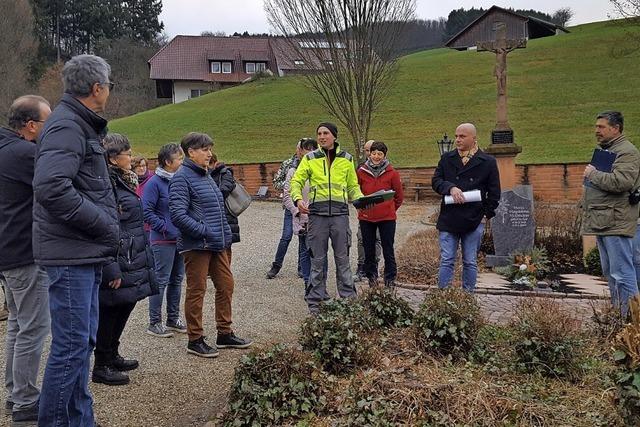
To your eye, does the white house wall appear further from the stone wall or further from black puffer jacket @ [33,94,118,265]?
black puffer jacket @ [33,94,118,265]

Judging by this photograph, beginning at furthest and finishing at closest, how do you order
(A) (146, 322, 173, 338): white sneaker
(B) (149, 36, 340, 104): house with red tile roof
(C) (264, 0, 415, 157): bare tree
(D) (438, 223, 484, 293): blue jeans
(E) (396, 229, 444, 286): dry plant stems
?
(B) (149, 36, 340, 104): house with red tile roof → (C) (264, 0, 415, 157): bare tree → (E) (396, 229, 444, 286): dry plant stems → (D) (438, 223, 484, 293): blue jeans → (A) (146, 322, 173, 338): white sneaker

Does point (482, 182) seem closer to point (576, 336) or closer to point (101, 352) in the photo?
point (576, 336)

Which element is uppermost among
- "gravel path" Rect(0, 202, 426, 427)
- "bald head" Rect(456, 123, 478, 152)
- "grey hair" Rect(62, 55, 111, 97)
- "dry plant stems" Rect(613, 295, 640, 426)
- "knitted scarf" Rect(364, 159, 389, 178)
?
"grey hair" Rect(62, 55, 111, 97)

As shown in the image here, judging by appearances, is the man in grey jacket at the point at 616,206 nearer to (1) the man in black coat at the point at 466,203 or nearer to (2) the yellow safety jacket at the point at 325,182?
(1) the man in black coat at the point at 466,203

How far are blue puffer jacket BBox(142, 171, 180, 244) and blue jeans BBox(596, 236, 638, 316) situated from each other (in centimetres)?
402

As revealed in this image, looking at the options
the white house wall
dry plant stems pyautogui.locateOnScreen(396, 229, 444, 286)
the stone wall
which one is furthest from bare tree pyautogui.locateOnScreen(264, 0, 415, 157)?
the white house wall

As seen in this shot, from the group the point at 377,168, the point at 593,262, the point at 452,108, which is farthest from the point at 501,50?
the point at 452,108

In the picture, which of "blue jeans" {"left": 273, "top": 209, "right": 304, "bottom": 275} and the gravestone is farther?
the gravestone

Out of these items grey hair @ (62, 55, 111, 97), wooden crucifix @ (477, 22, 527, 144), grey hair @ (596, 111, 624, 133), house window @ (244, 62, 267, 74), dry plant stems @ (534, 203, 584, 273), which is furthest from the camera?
house window @ (244, 62, 267, 74)

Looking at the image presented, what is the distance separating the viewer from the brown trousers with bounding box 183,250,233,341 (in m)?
5.11

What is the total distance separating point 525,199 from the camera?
28.9 ft

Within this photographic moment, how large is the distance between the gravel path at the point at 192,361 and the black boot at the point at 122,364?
0.08 meters

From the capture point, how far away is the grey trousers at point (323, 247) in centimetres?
609

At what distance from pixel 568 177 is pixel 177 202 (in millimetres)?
16115
